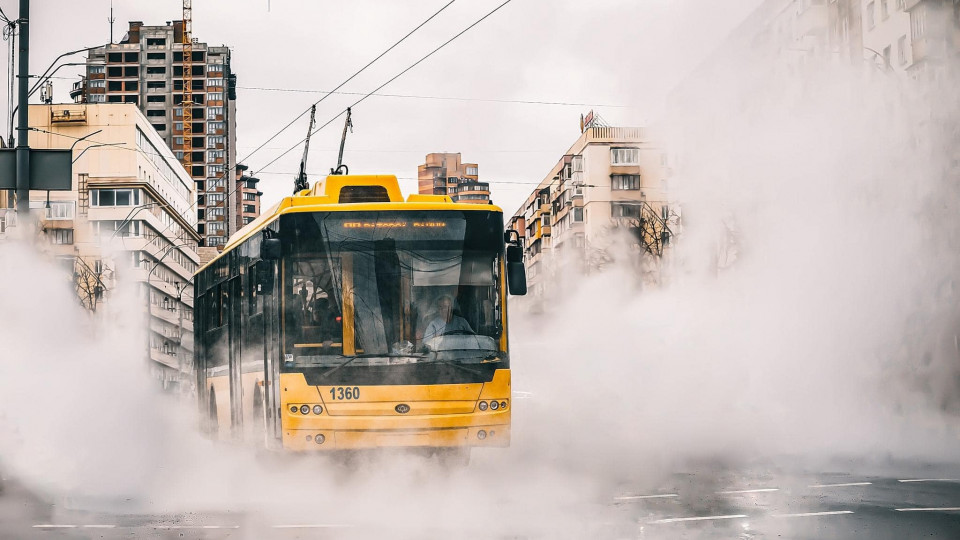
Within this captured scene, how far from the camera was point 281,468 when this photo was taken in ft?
48.9

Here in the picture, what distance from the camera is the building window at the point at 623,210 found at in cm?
9494

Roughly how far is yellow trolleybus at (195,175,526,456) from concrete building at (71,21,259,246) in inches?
5638

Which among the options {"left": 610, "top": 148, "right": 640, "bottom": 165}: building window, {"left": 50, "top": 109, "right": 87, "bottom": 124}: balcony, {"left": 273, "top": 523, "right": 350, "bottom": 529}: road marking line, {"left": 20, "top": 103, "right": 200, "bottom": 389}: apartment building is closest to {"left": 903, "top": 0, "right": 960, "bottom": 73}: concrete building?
{"left": 273, "top": 523, "right": 350, "bottom": 529}: road marking line

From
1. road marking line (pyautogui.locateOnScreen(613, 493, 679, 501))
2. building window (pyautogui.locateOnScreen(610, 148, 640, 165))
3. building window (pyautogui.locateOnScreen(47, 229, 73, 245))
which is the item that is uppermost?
building window (pyautogui.locateOnScreen(610, 148, 640, 165))

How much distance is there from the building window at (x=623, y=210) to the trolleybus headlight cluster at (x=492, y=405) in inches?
3158

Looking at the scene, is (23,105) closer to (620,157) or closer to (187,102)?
(620,157)

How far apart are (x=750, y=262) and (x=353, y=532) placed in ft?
59.5

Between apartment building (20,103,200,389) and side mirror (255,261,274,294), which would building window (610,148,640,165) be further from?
side mirror (255,261,274,294)

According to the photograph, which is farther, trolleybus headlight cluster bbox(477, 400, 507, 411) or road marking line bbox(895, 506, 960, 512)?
trolleybus headlight cluster bbox(477, 400, 507, 411)

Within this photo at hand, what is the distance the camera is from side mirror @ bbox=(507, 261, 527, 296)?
45.1 ft

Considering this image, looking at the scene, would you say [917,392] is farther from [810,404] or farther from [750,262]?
[750,262]

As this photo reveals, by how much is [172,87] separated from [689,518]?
153 metres

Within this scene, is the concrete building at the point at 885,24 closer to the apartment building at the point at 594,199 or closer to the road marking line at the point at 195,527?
the road marking line at the point at 195,527

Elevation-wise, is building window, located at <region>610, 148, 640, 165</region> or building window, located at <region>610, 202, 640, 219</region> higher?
building window, located at <region>610, 148, 640, 165</region>
